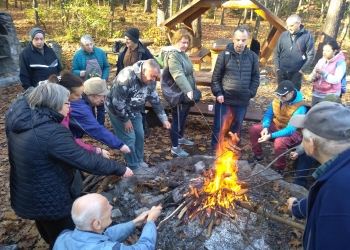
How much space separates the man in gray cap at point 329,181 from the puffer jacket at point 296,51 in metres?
5.40

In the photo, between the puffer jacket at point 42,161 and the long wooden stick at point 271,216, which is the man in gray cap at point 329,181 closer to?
the long wooden stick at point 271,216

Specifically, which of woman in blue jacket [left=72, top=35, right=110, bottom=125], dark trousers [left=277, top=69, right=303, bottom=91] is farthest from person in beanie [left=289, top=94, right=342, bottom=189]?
woman in blue jacket [left=72, top=35, right=110, bottom=125]

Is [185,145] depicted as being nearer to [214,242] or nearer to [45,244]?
[214,242]

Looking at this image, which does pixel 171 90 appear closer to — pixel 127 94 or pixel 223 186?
pixel 127 94

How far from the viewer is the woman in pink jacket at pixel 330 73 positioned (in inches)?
221

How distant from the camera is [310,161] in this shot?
432 cm

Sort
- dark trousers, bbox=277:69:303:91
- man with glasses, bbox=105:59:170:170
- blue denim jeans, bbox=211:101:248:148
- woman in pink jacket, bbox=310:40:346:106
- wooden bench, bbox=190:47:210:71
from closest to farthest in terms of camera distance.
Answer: man with glasses, bbox=105:59:170:170 → blue denim jeans, bbox=211:101:248:148 → woman in pink jacket, bbox=310:40:346:106 → dark trousers, bbox=277:69:303:91 → wooden bench, bbox=190:47:210:71

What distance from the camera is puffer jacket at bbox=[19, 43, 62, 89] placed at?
5.30 metres

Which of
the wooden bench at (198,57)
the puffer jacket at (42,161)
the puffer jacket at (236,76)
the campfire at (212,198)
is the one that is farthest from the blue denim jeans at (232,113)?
the wooden bench at (198,57)

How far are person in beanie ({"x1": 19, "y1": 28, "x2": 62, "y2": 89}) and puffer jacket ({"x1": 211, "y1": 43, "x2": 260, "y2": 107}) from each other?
10.8 feet

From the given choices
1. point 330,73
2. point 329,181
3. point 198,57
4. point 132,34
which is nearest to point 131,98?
point 132,34

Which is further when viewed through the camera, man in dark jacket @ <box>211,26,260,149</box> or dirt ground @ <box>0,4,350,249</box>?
man in dark jacket @ <box>211,26,260,149</box>

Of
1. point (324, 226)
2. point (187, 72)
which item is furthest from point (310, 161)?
point (324, 226)

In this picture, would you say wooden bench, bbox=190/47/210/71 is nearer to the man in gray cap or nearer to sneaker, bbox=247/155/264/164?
sneaker, bbox=247/155/264/164
